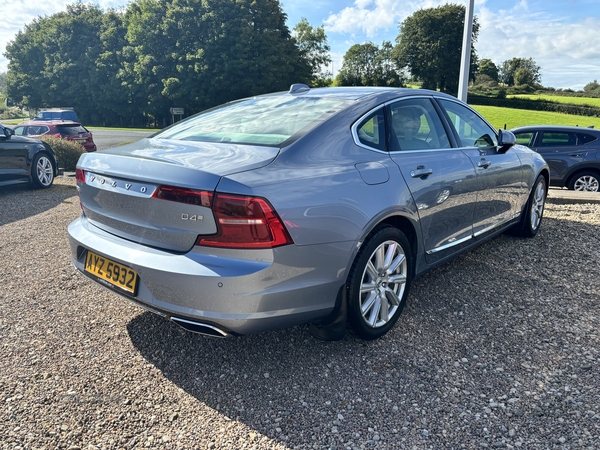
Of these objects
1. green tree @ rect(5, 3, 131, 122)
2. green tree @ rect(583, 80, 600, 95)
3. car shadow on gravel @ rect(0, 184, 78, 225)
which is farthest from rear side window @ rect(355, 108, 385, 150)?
green tree @ rect(583, 80, 600, 95)

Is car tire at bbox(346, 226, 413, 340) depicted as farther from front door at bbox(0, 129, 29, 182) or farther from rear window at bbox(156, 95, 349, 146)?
front door at bbox(0, 129, 29, 182)

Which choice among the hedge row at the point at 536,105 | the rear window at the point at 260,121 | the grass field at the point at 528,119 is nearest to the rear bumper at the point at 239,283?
the rear window at the point at 260,121

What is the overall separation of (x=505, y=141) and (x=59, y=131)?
583 inches

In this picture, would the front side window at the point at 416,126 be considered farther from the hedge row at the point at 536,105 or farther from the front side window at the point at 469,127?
the hedge row at the point at 536,105

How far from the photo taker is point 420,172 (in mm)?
3188

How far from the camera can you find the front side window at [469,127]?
3975 millimetres

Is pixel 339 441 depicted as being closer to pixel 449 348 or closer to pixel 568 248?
pixel 449 348

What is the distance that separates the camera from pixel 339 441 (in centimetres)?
215

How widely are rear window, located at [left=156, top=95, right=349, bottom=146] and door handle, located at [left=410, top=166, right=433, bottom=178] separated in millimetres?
656

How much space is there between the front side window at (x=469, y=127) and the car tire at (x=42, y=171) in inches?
314

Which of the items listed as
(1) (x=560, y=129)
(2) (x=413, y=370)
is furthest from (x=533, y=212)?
(1) (x=560, y=129)

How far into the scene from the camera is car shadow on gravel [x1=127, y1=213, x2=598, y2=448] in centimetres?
227

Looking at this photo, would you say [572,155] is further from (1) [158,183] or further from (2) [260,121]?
(1) [158,183]

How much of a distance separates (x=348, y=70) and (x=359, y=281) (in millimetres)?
82388
